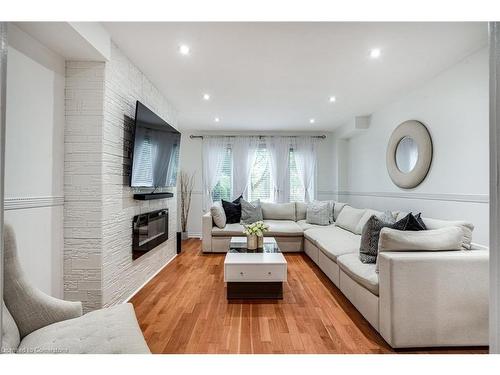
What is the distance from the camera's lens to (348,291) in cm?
254

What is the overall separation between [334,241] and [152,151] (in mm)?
2505

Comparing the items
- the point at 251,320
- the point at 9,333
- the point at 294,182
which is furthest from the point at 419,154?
the point at 9,333

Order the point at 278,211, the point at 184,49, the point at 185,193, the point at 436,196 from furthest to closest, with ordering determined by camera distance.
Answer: the point at 185,193, the point at 278,211, the point at 436,196, the point at 184,49

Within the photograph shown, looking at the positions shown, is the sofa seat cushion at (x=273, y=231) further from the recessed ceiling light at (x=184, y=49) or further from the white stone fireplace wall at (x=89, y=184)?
the recessed ceiling light at (x=184, y=49)

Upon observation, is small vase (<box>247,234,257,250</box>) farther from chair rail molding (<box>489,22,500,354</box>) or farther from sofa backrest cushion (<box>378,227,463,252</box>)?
chair rail molding (<box>489,22,500,354</box>)

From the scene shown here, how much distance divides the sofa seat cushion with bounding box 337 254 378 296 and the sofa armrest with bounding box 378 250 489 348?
0.22 m

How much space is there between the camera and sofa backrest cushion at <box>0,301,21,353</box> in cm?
109

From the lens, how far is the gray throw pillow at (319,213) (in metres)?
4.95

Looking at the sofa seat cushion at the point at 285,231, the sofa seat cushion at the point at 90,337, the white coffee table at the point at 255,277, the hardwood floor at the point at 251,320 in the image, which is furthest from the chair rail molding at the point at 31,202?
the sofa seat cushion at the point at 285,231

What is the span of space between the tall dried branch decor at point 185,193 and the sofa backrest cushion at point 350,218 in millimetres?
3215

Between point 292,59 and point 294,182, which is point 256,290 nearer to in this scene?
point 292,59

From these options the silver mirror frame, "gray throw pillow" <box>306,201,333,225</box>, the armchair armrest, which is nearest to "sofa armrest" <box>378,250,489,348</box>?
the silver mirror frame

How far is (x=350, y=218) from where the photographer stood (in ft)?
13.8

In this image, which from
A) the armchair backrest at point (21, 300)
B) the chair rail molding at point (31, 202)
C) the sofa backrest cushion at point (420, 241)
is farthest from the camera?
the sofa backrest cushion at point (420, 241)
